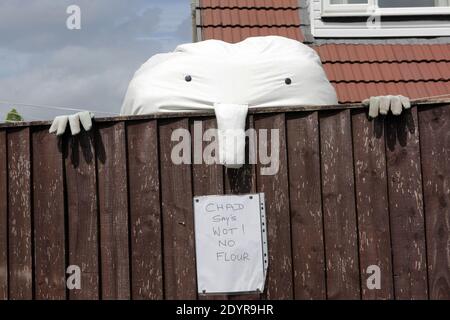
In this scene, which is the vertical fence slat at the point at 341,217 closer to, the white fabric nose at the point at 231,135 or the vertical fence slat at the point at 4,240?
the white fabric nose at the point at 231,135

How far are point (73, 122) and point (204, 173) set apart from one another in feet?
2.54

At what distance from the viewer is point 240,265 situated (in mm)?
3402

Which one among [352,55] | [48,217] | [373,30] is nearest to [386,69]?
[352,55]

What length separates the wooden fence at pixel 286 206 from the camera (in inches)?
133

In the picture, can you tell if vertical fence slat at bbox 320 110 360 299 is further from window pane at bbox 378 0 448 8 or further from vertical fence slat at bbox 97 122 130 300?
window pane at bbox 378 0 448 8

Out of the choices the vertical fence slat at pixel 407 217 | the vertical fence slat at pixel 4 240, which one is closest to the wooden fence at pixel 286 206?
the vertical fence slat at pixel 407 217

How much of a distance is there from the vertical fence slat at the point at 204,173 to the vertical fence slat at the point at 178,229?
1.3 inches

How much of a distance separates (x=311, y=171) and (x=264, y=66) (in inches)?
29.4

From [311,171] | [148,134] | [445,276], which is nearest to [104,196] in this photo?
[148,134]

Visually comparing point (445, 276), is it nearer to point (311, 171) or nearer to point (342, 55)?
point (311, 171)

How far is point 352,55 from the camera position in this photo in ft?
23.3

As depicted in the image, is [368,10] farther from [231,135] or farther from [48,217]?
[48,217]

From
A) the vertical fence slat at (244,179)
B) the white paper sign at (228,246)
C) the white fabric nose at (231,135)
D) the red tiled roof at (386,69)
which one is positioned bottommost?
the white paper sign at (228,246)

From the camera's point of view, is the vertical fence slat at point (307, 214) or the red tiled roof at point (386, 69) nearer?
the vertical fence slat at point (307, 214)
